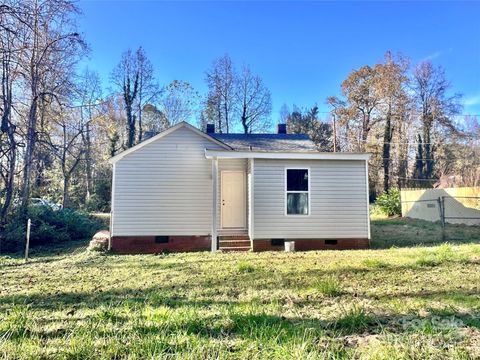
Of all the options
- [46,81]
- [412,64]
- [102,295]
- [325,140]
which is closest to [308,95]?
[325,140]

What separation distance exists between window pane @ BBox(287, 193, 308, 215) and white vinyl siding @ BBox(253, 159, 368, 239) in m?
0.16

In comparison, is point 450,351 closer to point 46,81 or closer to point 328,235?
point 328,235

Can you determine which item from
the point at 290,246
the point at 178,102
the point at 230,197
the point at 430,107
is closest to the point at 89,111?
the point at 178,102

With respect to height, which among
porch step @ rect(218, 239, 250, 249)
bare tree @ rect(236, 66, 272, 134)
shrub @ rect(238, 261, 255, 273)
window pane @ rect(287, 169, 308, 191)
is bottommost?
shrub @ rect(238, 261, 255, 273)

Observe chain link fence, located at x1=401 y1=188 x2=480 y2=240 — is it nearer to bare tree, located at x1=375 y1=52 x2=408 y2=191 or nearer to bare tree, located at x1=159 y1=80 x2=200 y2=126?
bare tree, located at x1=375 y1=52 x2=408 y2=191

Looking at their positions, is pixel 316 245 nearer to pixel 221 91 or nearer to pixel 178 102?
pixel 221 91

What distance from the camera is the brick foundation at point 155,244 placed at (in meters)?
10.2

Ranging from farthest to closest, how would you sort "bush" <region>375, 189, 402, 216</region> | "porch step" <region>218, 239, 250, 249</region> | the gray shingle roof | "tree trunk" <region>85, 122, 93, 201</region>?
1. "tree trunk" <region>85, 122, 93, 201</region>
2. "bush" <region>375, 189, 402, 216</region>
3. the gray shingle roof
4. "porch step" <region>218, 239, 250, 249</region>

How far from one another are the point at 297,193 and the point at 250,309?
6.31 m

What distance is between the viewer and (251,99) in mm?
29672

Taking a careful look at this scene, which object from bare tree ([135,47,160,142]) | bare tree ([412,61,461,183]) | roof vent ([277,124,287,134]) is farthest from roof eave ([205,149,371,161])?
bare tree ([412,61,461,183])

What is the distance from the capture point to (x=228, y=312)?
3707 millimetres

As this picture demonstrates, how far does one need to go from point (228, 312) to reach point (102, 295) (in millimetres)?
2313

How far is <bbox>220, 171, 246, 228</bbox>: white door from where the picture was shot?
11234mm
